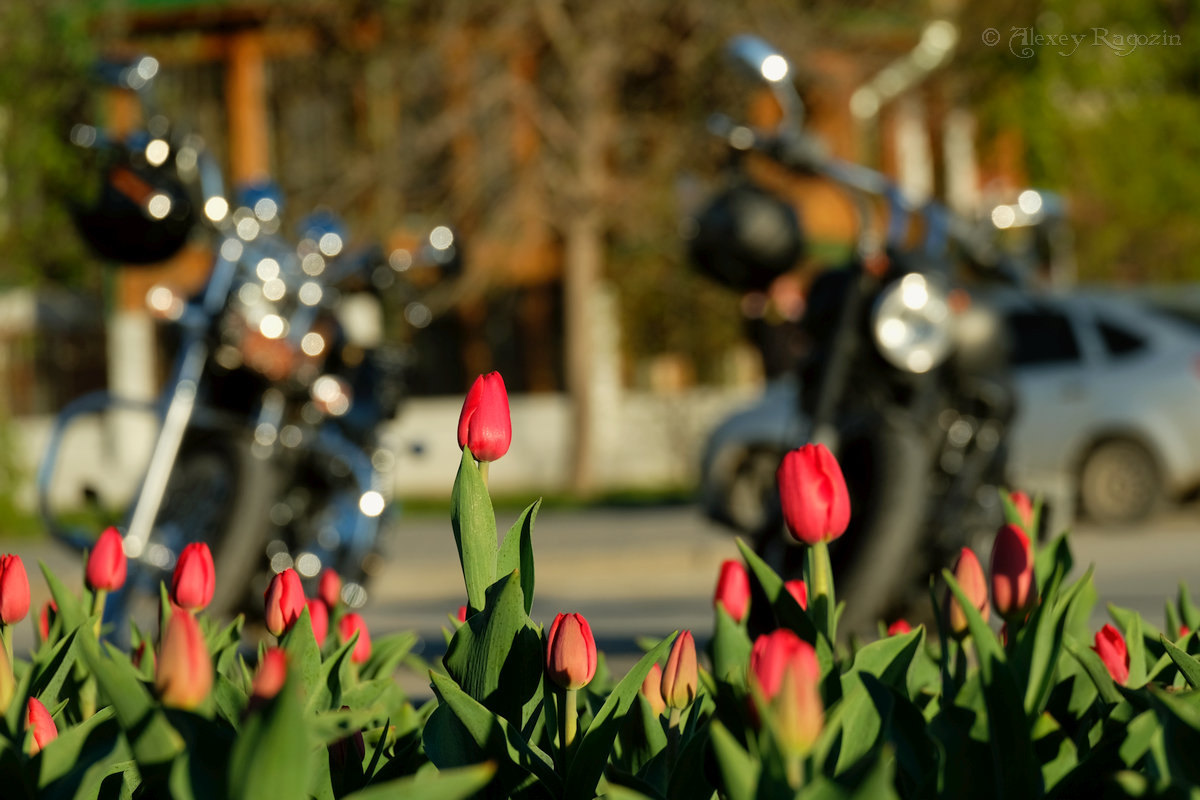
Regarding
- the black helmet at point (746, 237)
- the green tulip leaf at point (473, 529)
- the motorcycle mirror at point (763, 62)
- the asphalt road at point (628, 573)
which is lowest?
the asphalt road at point (628, 573)

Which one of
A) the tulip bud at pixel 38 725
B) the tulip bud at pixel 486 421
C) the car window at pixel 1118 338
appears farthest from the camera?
the car window at pixel 1118 338

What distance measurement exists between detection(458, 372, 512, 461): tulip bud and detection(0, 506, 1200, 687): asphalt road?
338 centimetres

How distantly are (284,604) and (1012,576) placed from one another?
26.2 inches

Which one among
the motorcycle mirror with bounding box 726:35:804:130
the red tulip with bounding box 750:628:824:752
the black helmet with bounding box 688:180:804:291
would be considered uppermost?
the motorcycle mirror with bounding box 726:35:804:130

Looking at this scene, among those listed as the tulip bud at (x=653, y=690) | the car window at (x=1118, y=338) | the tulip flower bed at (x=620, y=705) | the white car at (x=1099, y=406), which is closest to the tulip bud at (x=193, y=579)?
the tulip flower bed at (x=620, y=705)

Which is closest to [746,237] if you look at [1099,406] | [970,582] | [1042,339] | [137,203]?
[137,203]

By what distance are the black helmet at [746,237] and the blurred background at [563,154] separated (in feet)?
43.7

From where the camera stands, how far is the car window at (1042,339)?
38.6ft

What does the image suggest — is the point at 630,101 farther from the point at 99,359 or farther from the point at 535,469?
the point at 99,359

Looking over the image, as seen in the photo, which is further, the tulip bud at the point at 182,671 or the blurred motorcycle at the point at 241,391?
the blurred motorcycle at the point at 241,391

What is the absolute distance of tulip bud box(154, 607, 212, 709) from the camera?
102 centimetres

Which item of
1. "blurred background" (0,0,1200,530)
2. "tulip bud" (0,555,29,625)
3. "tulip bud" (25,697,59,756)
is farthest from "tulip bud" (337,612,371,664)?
"blurred background" (0,0,1200,530)

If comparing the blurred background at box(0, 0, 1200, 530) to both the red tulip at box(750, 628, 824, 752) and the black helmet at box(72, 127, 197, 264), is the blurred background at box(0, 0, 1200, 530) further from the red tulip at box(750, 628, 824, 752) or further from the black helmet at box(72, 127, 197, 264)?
the red tulip at box(750, 628, 824, 752)

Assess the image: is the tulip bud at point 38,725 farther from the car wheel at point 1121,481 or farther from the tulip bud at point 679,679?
the car wheel at point 1121,481
